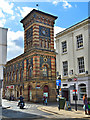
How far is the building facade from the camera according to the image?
31.4 meters

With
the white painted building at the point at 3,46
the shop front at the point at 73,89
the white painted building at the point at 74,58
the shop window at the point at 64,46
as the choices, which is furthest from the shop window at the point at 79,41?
the white painted building at the point at 3,46

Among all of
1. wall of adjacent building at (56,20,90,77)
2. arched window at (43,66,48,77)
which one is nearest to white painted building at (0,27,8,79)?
wall of adjacent building at (56,20,90,77)

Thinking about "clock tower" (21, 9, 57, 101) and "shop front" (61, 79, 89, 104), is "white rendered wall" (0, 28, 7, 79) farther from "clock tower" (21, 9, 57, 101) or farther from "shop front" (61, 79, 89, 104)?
"clock tower" (21, 9, 57, 101)

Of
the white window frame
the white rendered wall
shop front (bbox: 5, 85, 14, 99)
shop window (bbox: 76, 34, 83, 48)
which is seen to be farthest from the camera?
shop front (bbox: 5, 85, 14, 99)

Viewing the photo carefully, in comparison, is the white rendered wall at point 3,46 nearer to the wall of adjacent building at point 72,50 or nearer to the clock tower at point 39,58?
the wall of adjacent building at point 72,50

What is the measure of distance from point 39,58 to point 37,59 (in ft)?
1.73

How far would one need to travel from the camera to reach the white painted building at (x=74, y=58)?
779 inches

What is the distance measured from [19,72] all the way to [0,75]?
81.3 ft

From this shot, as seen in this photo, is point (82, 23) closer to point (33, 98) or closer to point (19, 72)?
point (33, 98)

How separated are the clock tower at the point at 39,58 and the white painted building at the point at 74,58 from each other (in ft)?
27.5

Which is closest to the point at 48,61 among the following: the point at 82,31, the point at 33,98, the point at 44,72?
the point at 44,72

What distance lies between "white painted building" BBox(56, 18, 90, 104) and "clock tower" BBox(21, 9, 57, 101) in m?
8.37

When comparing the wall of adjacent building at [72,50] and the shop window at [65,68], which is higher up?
the wall of adjacent building at [72,50]

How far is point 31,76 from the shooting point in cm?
3250
